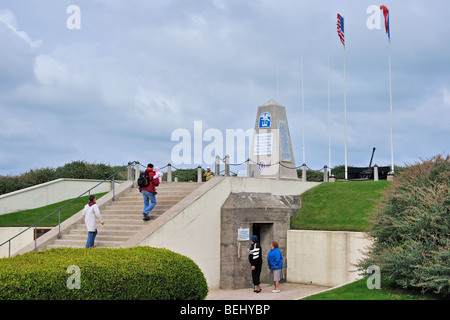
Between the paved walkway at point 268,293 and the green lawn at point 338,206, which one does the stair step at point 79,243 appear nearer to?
the paved walkway at point 268,293

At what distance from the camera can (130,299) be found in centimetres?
978

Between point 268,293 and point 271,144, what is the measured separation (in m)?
9.59

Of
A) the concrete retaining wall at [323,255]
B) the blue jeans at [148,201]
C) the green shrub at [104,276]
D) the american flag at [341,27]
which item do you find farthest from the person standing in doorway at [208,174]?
the green shrub at [104,276]

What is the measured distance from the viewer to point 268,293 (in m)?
15.4

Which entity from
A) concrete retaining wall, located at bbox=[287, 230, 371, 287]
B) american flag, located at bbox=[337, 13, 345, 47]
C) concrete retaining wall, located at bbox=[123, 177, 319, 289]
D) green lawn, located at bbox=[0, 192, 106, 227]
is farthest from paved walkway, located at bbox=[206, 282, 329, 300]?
american flag, located at bbox=[337, 13, 345, 47]

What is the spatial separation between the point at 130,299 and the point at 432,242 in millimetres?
6005

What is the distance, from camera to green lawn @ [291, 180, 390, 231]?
717 inches

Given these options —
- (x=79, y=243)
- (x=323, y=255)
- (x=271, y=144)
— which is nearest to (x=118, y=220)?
(x=79, y=243)

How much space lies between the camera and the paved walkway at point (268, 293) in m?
14.6

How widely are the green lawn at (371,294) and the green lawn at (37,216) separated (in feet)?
47.1

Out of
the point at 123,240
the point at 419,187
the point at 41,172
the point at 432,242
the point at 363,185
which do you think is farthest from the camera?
the point at 41,172

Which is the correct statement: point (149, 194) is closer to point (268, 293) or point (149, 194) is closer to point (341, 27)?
point (268, 293)
